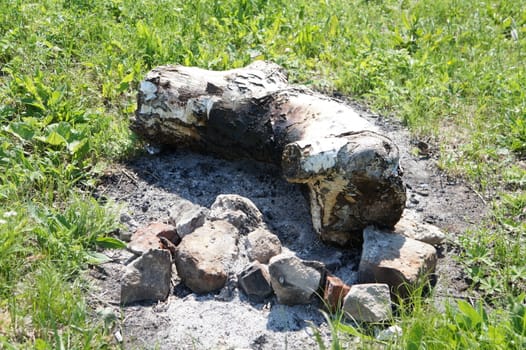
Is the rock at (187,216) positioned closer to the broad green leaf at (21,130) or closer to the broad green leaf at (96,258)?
the broad green leaf at (96,258)

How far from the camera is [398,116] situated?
5531mm

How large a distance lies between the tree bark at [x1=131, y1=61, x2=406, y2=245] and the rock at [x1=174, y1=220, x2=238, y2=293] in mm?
511

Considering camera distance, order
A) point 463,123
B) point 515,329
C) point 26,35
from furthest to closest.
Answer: point 26,35
point 463,123
point 515,329

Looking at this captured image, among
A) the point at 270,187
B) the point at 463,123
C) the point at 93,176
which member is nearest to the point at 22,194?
the point at 93,176

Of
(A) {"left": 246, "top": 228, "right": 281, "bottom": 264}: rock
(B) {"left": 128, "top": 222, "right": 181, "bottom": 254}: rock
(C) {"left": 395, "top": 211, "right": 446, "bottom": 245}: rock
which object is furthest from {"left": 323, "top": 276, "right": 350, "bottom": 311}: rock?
(B) {"left": 128, "top": 222, "right": 181, "bottom": 254}: rock

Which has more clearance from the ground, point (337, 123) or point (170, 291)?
point (337, 123)

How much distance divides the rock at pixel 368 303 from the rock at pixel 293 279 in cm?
21

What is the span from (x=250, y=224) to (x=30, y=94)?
78.9 inches

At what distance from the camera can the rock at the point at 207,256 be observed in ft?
12.0

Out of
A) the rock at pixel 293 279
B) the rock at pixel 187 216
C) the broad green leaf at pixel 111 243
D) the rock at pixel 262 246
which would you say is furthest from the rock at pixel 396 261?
→ the broad green leaf at pixel 111 243

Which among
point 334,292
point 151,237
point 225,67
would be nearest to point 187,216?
point 151,237

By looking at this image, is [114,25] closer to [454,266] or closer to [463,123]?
[463,123]

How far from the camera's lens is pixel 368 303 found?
11.2ft

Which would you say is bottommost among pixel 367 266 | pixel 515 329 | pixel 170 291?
pixel 170 291
